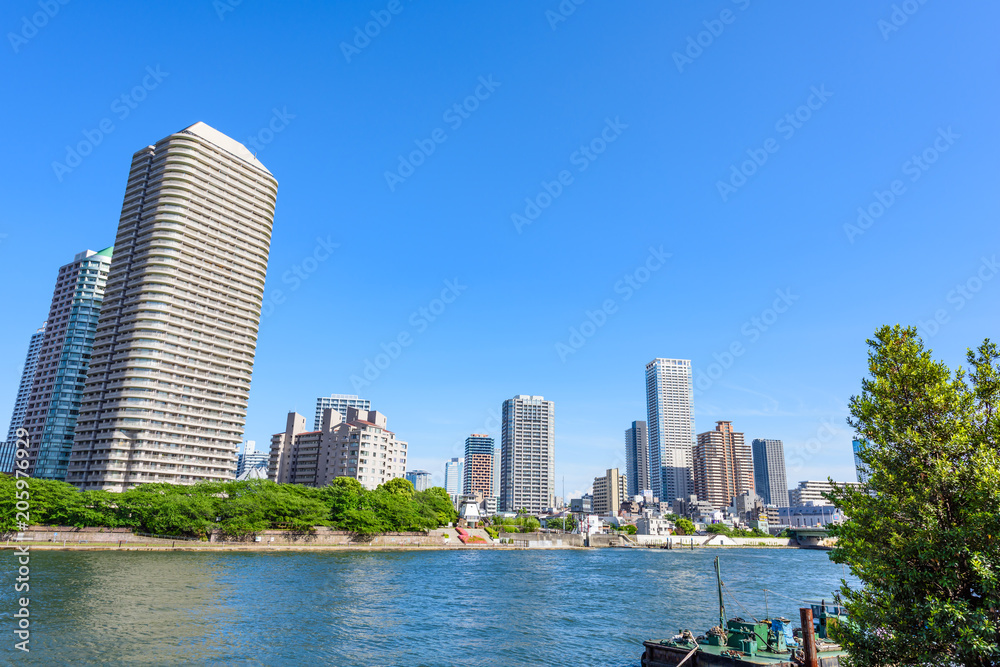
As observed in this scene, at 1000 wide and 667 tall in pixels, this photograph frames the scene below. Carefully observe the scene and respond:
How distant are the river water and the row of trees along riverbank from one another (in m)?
16.6

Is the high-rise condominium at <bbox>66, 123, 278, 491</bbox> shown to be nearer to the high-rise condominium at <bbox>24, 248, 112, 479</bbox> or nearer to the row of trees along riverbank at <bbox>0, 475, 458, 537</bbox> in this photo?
the row of trees along riverbank at <bbox>0, 475, 458, 537</bbox>

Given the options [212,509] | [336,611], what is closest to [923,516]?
[336,611]

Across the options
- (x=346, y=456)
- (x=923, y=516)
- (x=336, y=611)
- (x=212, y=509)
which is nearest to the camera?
(x=923, y=516)

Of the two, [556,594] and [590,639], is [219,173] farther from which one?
[590,639]

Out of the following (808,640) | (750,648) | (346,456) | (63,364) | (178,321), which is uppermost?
(178,321)

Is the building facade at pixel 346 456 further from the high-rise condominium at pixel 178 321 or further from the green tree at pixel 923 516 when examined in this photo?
the green tree at pixel 923 516

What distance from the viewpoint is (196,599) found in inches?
1960

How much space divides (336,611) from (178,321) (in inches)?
4749

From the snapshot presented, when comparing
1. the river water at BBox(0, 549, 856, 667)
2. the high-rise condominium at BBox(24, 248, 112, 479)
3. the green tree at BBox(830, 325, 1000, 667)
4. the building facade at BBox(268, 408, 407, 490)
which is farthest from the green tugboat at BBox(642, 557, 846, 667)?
the high-rise condominium at BBox(24, 248, 112, 479)

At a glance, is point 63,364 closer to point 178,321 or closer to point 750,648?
point 178,321

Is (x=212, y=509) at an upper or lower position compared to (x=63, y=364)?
lower

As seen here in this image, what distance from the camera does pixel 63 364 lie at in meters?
173

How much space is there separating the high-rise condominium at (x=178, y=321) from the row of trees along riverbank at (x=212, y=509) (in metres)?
23.0

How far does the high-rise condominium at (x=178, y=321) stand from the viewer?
135m
